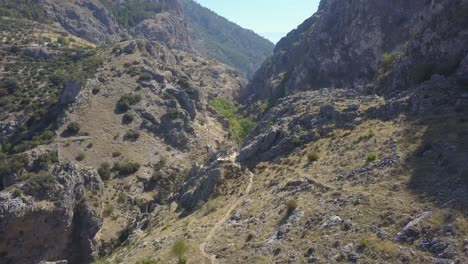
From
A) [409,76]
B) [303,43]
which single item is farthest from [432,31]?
[303,43]


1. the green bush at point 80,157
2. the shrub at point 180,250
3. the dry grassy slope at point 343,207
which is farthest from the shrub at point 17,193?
the green bush at point 80,157

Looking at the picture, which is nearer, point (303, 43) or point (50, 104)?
point (50, 104)

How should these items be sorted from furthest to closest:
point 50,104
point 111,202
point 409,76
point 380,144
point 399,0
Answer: point 399,0 → point 50,104 → point 111,202 → point 409,76 → point 380,144

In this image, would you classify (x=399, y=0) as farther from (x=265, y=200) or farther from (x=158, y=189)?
(x=265, y=200)

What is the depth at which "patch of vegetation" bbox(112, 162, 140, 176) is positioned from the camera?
3177 inches

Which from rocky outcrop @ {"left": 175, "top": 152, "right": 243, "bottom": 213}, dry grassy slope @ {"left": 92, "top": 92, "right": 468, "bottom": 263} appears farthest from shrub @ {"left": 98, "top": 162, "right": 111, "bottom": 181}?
dry grassy slope @ {"left": 92, "top": 92, "right": 468, "bottom": 263}

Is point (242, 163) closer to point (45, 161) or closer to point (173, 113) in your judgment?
point (45, 161)

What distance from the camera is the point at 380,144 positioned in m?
43.5

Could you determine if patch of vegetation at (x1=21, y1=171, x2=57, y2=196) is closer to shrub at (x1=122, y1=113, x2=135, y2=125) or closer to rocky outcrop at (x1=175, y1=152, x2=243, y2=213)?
rocky outcrop at (x1=175, y1=152, x2=243, y2=213)

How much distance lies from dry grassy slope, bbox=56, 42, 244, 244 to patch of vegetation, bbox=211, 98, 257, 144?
6.39 metres

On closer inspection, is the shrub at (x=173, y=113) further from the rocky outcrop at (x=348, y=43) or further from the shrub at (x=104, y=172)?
the rocky outcrop at (x=348, y=43)

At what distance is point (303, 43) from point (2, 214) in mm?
132483

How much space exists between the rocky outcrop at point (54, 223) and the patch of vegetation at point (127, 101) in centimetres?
3367

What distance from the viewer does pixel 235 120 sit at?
A: 144 meters
